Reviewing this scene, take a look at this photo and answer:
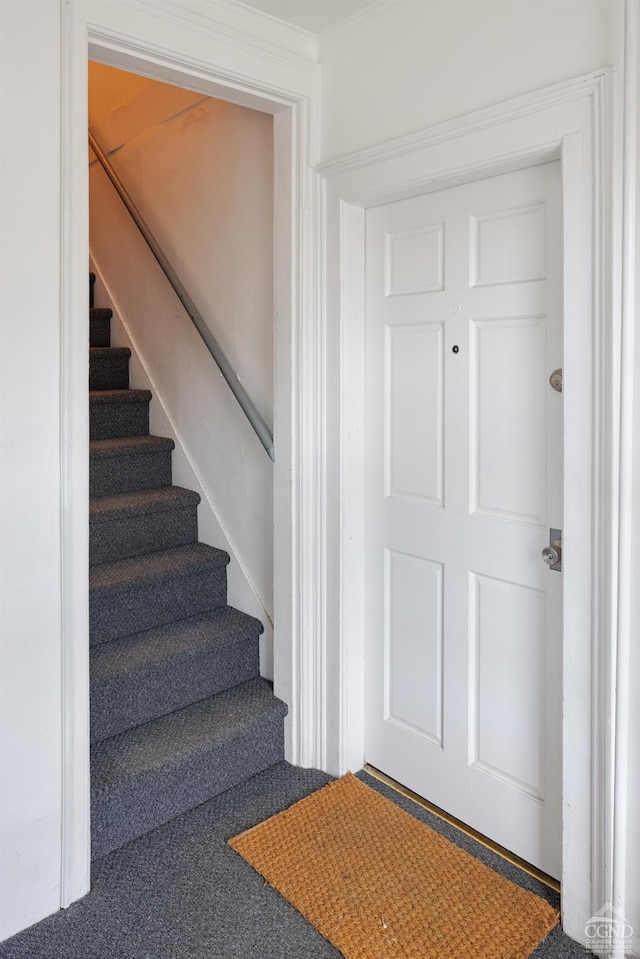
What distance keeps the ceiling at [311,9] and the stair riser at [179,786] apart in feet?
7.06

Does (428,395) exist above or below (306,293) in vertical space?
below

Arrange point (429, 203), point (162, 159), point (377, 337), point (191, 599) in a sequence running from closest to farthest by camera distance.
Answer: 1. point (429, 203)
2. point (377, 337)
3. point (191, 599)
4. point (162, 159)

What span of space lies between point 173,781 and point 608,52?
2.17 meters

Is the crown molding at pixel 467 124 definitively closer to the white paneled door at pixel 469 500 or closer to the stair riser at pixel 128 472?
the white paneled door at pixel 469 500

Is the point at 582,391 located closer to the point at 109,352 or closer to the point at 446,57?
the point at 446,57

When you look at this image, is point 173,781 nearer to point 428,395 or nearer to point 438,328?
point 428,395

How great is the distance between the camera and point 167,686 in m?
2.27

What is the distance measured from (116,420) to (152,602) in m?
0.95

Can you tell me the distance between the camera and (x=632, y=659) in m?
1.55

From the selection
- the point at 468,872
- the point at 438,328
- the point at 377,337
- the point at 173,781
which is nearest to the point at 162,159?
the point at 377,337

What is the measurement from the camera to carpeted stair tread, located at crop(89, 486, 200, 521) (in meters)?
2.60

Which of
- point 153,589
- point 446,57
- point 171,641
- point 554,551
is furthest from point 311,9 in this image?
point 171,641

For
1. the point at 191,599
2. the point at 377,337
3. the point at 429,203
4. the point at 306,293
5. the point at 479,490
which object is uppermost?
the point at 429,203

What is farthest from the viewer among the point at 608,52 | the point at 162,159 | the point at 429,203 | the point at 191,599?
the point at 162,159
